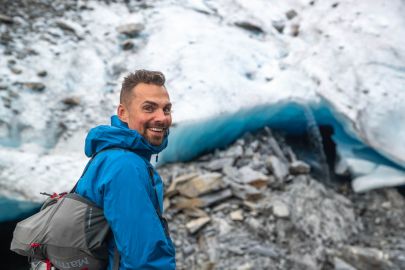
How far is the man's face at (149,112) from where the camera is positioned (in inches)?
67.6

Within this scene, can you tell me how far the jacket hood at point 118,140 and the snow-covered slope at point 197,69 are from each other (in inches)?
114

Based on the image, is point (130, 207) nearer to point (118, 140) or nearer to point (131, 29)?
point (118, 140)

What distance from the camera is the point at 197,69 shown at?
5.77 meters

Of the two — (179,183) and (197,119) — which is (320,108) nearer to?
(197,119)

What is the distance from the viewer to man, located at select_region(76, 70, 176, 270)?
1.38m

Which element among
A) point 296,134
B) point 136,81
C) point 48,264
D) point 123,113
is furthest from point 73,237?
point 296,134

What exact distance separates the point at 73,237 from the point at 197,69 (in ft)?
14.9

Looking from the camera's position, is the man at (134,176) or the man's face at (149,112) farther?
the man's face at (149,112)

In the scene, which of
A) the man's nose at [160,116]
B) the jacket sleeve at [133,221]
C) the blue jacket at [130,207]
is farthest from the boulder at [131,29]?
the jacket sleeve at [133,221]

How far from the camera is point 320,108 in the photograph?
5.64 metres

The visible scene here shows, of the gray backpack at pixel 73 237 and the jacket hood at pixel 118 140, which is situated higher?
the jacket hood at pixel 118 140

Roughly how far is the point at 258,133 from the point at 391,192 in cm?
187

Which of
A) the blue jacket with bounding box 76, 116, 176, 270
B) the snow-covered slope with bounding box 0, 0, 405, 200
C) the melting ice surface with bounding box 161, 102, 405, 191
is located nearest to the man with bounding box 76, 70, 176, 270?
the blue jacket with bounding box 76, 116, 176, 270

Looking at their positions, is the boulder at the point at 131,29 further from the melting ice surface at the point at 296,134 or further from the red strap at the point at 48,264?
the red strap at the point at 48,264
